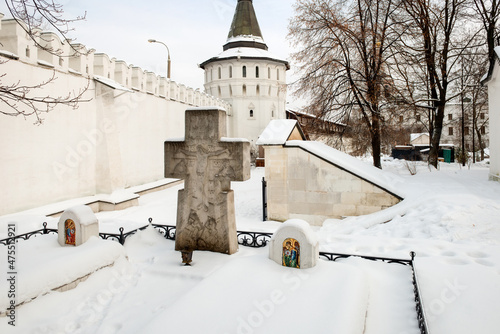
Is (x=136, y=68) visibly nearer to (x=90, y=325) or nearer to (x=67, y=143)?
(x=67, y=143)

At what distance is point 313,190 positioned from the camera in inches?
381

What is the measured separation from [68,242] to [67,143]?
8.74 metres

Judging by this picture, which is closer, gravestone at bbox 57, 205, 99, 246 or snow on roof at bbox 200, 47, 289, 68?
gravestone at bbox 57, 205, 99, 246

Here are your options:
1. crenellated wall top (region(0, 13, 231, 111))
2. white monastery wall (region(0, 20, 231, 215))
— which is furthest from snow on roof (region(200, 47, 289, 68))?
white monastery wall (region(0, 20, 231, 215))

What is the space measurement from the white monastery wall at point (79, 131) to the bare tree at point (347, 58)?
817cm

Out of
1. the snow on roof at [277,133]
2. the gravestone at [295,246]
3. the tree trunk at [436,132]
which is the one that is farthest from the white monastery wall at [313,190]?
the tree trunk at [436,132]

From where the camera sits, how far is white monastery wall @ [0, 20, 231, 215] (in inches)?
411

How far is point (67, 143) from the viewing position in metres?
12.7

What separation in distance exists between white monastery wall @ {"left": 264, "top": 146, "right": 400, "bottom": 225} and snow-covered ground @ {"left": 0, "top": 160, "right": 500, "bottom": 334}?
3119 mm

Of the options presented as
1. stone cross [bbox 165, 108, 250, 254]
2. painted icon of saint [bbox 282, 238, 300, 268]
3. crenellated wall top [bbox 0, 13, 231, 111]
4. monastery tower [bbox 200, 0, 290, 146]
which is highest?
monastery tower [bbox 200, 0, 290, 146]

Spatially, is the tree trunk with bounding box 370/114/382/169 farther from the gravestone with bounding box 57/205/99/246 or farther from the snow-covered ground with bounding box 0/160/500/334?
the gravestone with bounding box 57/205/99/246

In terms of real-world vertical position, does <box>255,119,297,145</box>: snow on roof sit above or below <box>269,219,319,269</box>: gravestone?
above

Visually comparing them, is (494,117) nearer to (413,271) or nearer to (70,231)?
(413,271)

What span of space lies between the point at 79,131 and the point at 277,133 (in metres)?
8.09
